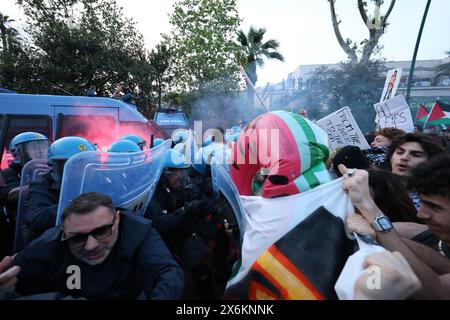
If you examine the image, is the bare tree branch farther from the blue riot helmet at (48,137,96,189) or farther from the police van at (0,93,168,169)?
the blue riot helmet at (48,137,96,189)

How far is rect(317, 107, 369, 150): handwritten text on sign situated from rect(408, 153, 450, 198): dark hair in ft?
9.77

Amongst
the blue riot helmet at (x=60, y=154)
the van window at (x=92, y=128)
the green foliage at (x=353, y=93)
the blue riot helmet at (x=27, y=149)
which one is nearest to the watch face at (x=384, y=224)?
the blue riot helmet at (x=60, y=154)

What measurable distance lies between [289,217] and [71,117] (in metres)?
5.56

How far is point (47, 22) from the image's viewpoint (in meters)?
14.3

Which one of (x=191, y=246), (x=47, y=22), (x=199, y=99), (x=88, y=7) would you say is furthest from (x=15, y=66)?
(x=191, y=246)

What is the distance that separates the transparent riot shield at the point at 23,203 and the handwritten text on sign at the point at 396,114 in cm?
554

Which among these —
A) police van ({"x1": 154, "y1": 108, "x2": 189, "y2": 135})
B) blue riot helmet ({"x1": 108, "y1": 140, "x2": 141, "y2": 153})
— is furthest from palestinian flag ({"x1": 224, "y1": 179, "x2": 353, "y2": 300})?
police van ({"x1": 154, "y1": 108, "x2": 189, "y2": 135})

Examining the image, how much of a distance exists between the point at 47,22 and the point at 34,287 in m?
16.1

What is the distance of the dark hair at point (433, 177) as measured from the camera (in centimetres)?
140

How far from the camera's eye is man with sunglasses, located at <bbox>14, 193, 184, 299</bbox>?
167 centimetres

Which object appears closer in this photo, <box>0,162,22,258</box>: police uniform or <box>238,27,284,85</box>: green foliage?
<box>0,162,22,258</box>: police uniform

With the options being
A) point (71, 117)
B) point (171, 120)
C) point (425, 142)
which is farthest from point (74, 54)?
point (425, 142)

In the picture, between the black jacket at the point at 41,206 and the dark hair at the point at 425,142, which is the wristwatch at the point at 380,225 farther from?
the black jacket at the point at 41,206
